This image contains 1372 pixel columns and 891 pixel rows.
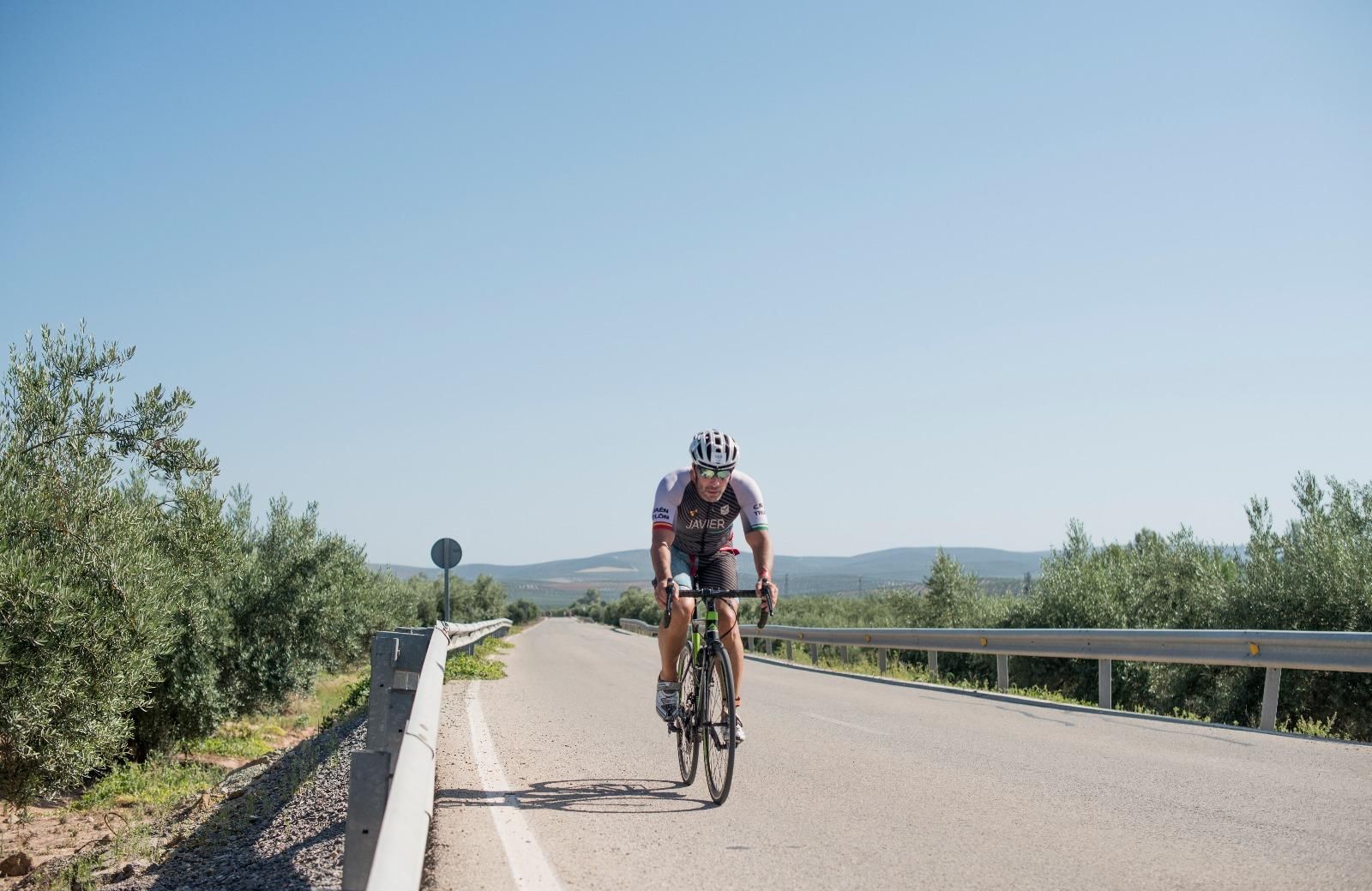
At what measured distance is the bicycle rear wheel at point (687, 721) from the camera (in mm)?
6246

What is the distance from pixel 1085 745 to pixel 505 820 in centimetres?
500

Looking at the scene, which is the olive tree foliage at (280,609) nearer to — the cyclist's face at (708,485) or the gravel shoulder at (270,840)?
the gravel shoulder at (270,840)

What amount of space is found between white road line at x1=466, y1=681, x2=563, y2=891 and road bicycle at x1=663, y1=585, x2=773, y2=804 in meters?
1.14

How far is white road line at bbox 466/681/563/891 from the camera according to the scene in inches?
170

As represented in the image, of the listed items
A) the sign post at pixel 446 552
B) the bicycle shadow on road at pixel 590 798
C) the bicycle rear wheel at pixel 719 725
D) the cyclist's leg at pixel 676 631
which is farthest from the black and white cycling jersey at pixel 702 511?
the sign post at pixel 446 552

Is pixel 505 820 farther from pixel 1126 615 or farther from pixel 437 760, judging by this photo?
pixel 1126 615

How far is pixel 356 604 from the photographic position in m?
25.5

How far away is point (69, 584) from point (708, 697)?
7351 mm

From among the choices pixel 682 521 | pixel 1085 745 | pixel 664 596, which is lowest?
pixel 1085 745

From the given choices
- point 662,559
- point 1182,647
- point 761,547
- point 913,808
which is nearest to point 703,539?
point 761,547

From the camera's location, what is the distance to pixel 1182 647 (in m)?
10.7

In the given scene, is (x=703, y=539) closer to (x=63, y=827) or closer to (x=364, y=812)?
(x=364, y=812)

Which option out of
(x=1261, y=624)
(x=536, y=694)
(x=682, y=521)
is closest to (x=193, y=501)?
(x=536, y=694)

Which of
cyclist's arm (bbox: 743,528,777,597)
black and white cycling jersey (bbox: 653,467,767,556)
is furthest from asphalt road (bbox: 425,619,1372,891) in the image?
black and white cycling jersey (bbox: 653,467,767,556)
